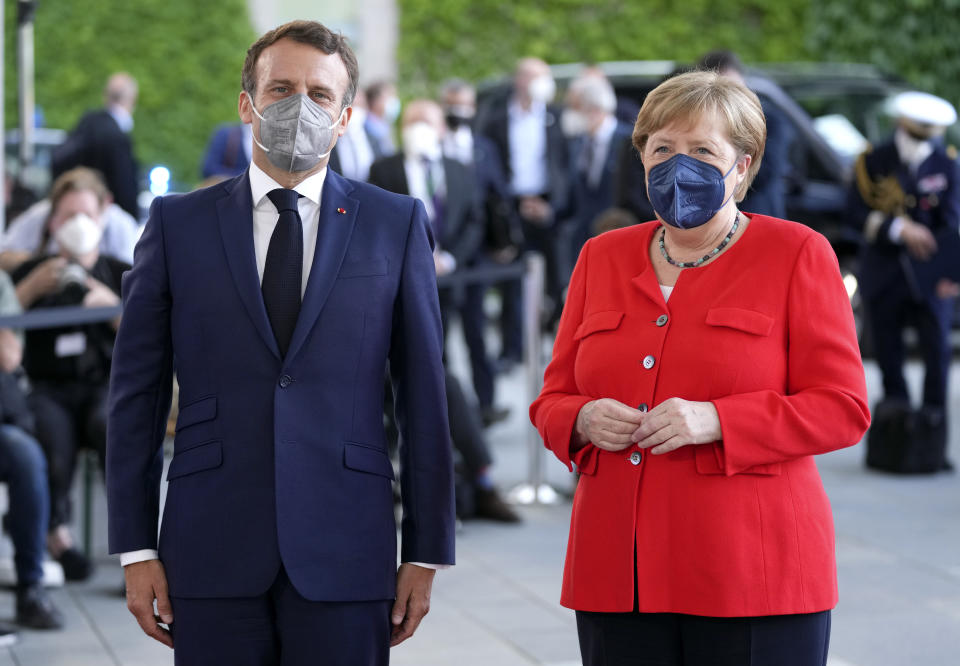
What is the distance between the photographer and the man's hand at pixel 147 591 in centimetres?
294

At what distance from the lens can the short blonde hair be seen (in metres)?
3.07

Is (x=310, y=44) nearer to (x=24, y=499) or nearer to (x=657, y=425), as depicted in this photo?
(x=657, y=425)

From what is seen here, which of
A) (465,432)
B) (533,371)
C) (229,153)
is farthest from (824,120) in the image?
(465,432)

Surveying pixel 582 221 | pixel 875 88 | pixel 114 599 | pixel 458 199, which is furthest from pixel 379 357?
pixel 875 88

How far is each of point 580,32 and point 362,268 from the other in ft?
66.1

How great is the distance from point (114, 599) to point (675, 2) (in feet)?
58.5

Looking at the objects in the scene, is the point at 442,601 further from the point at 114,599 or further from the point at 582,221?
the point at 582,221

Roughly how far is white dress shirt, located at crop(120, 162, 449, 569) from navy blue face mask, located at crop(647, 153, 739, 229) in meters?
0.68

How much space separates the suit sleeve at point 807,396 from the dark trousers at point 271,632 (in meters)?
0.81

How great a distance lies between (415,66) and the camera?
75.8ft

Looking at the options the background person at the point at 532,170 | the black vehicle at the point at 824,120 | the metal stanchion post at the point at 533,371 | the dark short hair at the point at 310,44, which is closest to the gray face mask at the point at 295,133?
the dark short hair at the point at 310,44

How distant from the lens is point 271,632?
290 cm

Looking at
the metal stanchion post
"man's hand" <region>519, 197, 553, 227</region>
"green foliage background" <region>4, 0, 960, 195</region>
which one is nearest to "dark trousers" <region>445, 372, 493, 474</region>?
the metal stanchion post

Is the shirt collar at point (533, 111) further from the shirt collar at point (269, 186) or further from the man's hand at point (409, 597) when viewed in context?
the man's hand at point (409, 597)
